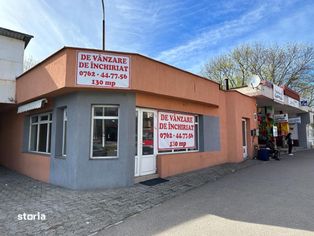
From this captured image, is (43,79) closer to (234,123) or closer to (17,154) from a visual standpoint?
(17,154)

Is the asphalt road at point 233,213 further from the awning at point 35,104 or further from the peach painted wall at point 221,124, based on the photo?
the awning at point 35,104

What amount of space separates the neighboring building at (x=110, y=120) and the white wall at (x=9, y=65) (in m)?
0.60

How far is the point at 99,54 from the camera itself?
7504 millimetres

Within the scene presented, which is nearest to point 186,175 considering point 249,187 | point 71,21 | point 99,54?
point 249,187

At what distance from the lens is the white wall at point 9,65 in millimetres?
10672

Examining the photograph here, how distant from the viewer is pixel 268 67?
28.6 metres

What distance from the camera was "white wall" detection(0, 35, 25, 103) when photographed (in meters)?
10.7

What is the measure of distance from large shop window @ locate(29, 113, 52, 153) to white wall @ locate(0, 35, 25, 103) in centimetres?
157

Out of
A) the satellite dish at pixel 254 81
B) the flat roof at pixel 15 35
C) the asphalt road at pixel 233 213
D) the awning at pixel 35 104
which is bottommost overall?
the asphalt road at pixel 233 213

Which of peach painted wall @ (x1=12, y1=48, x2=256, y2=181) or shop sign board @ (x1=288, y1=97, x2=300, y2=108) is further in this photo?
shop sign board @ (x1=288, y1=97, x2=300, y2=108)

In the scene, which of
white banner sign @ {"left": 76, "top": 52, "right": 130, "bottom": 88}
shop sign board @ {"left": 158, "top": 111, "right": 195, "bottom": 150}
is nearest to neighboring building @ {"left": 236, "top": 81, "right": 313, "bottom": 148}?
shop sign board @ {"left": 158, "top": 111, "right": 195, "bottom": 150}
